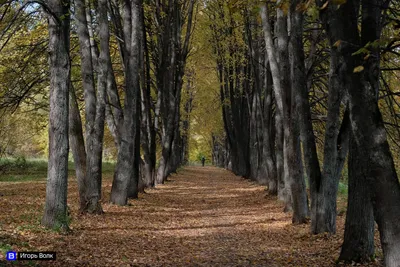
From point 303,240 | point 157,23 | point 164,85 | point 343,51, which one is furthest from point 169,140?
point 343,51

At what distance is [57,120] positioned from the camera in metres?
8.74

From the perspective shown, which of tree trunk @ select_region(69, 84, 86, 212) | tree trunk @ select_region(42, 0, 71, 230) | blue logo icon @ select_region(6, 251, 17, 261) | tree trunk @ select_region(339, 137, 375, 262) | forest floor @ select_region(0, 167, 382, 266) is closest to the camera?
blue logo icon @ select_region(6, 251, 17, 261)

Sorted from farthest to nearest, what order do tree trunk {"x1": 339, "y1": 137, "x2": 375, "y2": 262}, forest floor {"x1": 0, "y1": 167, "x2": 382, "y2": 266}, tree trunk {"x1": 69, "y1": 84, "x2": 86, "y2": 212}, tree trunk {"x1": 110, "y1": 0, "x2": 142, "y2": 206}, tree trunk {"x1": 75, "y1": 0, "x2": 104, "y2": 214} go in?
tree trunk {"x1": 110, "y1": 0, "x2": 142, "y2": 206} → tree trunk {"x1": 69, "y1": 84, "x2": 86, "y2": 212} → tree trunk {"x1": 75, "y1": 0, "x2": 104, "y2": 214} → forest floor {"x1": 0, "y1": 167, "x2": 382, "y2": 266} → tree trunk {"x1": 339, "y1": 137, "x2": 375, "y2": 262}

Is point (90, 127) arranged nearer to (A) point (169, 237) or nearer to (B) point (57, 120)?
(B) point (57, 120)

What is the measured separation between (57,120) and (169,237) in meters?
3.40

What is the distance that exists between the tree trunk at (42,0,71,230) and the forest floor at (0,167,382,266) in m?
0.40

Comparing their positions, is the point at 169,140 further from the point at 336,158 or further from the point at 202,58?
the point at 336,158

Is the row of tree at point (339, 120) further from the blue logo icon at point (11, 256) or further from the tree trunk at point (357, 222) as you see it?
the blue logo icon at point (11, 256)

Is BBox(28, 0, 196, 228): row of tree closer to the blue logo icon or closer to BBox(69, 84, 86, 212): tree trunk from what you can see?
BBox(69, 84, 86, 212): tree trunk

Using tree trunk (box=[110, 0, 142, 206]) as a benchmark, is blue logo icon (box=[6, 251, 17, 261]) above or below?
below

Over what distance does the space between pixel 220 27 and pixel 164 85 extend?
5.14 metres

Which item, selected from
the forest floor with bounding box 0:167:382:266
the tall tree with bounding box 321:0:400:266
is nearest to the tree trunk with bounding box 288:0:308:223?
the forest floor with bounding box 0:167:382:266

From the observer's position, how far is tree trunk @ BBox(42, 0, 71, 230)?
8.71 m

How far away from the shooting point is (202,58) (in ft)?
108
